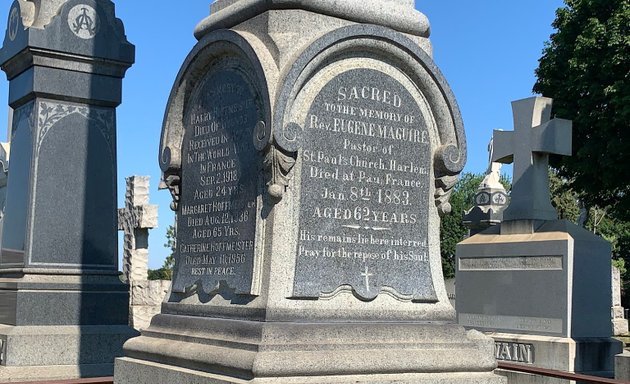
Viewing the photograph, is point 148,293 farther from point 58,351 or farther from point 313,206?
point 313,206

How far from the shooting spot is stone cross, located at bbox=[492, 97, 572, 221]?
12.6m

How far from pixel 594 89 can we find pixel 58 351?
18840 mm

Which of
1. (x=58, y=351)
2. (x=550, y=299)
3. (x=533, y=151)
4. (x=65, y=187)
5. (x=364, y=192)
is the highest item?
(x=533, y=151)

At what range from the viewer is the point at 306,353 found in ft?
18.8

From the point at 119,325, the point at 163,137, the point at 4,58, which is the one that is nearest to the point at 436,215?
the point at 163,137

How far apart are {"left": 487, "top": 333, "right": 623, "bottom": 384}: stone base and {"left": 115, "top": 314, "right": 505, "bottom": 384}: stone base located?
4.83 meters

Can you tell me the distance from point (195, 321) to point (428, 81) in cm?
235

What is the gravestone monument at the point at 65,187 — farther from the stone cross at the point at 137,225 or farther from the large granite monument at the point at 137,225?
the stone cross at the point at 137,225

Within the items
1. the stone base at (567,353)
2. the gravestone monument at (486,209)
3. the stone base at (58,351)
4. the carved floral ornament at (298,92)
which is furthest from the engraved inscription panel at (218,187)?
the gravestone monument at (486,209)

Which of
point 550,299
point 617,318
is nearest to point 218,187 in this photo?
point 550,299

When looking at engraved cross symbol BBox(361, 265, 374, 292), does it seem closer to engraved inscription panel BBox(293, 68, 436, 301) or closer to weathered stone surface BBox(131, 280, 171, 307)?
engraved inscription panel BBox(293, 68, 436, 301)

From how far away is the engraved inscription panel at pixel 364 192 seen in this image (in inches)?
242

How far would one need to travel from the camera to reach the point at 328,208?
6.22 meters

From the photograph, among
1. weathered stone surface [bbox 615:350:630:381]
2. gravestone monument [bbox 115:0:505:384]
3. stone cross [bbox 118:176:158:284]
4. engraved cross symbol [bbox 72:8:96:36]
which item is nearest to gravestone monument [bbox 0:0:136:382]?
engraved cross symbol [bbox 72:8:96:36]
